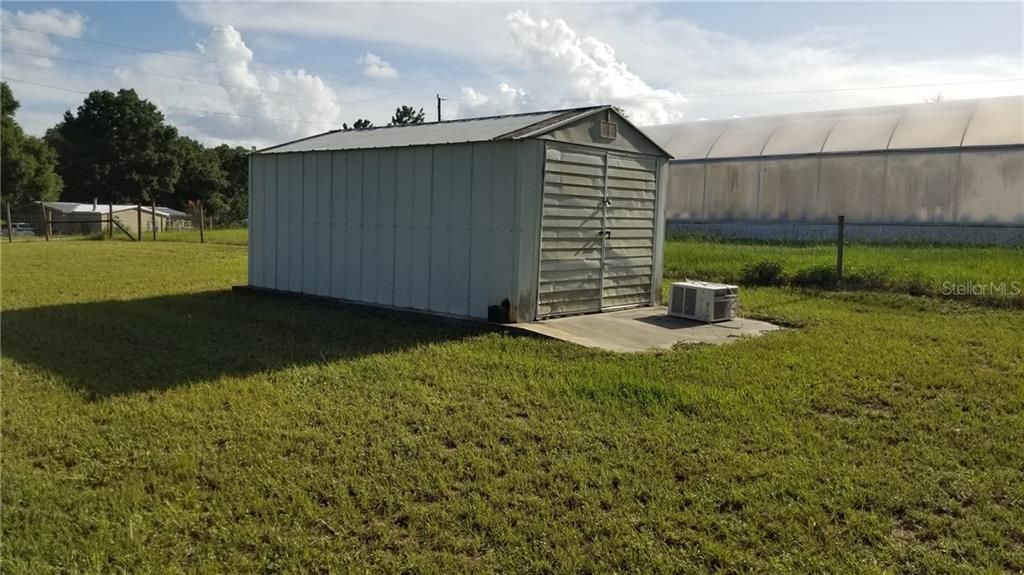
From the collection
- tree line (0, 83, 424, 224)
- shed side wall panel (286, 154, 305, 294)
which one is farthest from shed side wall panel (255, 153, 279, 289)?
tree line (0, 83, 424, 224)

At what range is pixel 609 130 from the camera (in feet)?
28.0

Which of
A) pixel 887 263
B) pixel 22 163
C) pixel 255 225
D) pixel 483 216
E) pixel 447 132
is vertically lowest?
pixel 887 263

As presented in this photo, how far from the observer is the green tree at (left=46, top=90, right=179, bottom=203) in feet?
170

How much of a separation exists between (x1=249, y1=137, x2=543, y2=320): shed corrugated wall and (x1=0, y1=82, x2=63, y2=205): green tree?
3531 cm

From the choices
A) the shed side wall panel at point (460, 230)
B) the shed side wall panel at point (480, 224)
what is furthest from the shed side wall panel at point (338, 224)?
the shed side wall panel at point (480, 224)

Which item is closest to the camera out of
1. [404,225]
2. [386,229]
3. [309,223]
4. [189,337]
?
[189,337]

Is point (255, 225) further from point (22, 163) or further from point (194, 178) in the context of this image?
point (194, 178)

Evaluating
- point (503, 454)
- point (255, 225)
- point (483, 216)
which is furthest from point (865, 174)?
point (503, 454)

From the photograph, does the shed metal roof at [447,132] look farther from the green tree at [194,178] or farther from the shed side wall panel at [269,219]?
the green tree at [194,178]

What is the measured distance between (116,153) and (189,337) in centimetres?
5214

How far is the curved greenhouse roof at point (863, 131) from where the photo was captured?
58.8 feet

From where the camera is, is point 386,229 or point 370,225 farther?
point 370,225

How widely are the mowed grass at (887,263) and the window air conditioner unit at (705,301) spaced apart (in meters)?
3.31

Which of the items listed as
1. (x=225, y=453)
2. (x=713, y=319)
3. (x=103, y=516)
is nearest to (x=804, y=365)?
(x=713, y=319)
